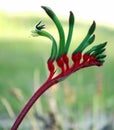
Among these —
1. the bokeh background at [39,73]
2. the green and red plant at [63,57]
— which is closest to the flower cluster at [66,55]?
the green and red plant at [63,57]

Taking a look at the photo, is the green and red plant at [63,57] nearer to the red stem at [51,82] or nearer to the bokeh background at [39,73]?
the red stem at [51,82]

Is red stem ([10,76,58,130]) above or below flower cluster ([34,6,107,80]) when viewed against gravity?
below

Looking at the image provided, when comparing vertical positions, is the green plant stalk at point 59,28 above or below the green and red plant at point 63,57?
above

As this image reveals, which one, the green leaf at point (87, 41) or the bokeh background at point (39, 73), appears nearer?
the green leaf at point (87, 41)

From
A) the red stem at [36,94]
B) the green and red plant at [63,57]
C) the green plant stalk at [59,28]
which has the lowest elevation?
the red stem at [36,94]

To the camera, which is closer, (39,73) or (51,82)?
(51,82)

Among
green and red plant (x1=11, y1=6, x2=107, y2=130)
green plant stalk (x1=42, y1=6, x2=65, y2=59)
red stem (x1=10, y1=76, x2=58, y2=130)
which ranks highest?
green plant stalk (x1=42, y1=6, x2=65, y2=59)

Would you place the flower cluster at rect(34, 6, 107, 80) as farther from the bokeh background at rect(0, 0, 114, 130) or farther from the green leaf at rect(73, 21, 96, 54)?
the bokeh background at rect(0, 0, 114, 130)

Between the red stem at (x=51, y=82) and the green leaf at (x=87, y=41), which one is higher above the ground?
the green leaf at (x=87, y=41)

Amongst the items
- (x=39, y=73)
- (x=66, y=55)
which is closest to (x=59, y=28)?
(x=66, y=55)

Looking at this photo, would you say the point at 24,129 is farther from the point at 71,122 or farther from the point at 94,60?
the point at 94,60

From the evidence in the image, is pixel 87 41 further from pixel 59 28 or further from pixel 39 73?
pixel 39 73

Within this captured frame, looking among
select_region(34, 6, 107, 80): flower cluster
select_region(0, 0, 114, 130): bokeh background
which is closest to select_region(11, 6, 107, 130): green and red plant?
select_region(34, 6, 107, 80): flower cluster

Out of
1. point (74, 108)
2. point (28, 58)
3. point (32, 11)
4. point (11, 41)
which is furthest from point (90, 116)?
point (32, 11)
